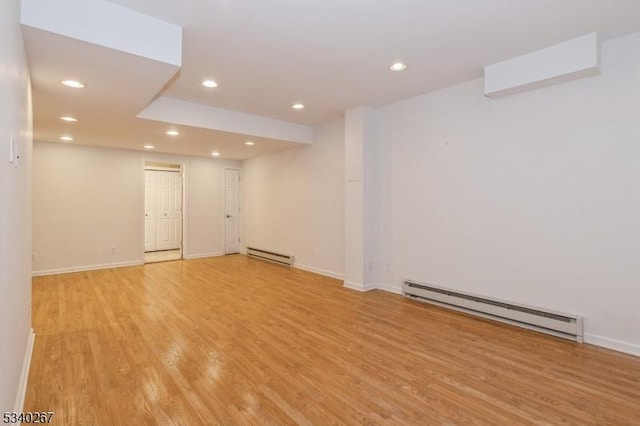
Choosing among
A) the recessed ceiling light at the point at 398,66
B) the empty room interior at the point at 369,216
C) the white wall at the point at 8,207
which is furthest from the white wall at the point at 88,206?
the recessed ceiling light at the point at 398,66

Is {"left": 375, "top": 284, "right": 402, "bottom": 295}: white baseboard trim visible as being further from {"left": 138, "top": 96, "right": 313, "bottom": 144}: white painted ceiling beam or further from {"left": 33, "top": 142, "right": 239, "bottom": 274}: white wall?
{"left": 33, "top": 142, "right": 239, "bottom": 274}: white wall

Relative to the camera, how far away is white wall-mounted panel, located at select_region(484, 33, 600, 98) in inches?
111

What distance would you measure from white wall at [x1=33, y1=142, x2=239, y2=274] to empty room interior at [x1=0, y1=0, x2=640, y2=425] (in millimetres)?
633

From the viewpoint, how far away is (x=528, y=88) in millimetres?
3281

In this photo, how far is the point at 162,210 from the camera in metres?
8.80

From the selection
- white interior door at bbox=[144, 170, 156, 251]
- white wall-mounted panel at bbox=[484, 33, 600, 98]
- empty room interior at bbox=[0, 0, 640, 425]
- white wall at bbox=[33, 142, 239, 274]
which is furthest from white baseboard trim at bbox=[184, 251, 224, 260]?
white wall-mounted panel at bbox=[484, 33, 600, 98]

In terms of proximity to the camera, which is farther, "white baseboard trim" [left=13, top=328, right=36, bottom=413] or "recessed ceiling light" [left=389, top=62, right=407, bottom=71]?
"recessed ceiling light" [left=389, top=62, right=407, bottom=71]

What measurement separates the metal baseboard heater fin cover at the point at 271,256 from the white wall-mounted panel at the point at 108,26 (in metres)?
4.70

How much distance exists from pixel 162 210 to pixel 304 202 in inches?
185

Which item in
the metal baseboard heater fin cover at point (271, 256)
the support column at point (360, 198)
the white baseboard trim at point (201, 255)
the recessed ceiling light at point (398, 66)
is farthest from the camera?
the white baseboard trim at point (201, 255)

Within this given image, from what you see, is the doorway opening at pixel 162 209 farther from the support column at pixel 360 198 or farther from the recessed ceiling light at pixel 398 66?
the recessed ceiling light at pixel 398 66

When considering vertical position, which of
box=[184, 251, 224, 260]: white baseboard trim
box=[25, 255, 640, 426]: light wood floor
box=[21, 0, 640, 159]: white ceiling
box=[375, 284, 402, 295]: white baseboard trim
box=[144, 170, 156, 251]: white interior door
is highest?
box=[21, 0, 640, 159]: white ceiling

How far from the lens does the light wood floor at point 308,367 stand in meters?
2.06

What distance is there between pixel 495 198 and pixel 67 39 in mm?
4179
